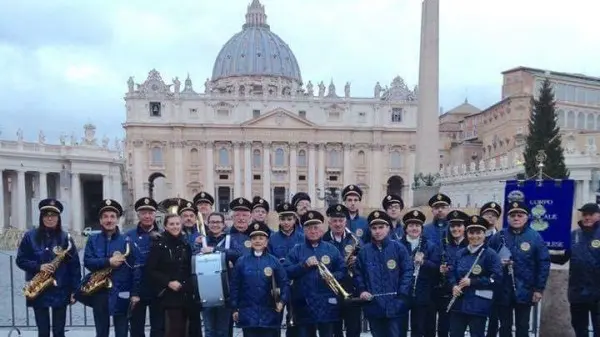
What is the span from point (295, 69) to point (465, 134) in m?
32.2

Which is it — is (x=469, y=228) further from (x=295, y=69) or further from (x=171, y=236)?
(x=295, y=69)

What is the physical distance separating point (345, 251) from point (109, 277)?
9.69ft

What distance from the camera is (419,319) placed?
7621mm

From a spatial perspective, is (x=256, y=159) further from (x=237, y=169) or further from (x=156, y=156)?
(x=156, y=156)

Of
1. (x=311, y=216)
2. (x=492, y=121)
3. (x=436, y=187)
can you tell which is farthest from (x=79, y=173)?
(x=311, y=216)

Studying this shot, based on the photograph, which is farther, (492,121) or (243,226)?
(492,121)

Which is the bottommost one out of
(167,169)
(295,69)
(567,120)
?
(167,169)

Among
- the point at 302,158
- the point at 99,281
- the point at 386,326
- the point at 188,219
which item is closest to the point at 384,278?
the point at 386,326

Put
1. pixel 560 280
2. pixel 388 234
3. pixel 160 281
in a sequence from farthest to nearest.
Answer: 1. pixel 560 280
2. pixel 388 234
3. pixel 160 281

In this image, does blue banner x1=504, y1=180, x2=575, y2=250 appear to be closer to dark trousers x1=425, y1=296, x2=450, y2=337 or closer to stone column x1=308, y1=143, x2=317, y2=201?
dark trousers x1=425, y1=296, x2=450, y2=337

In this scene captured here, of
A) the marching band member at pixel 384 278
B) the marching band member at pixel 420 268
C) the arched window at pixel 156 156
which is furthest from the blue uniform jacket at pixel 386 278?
the arched window at pixel 156 156

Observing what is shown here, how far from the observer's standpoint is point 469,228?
6965 millimetres

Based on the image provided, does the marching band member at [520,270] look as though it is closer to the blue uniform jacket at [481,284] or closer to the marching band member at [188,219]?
the blue uniform jacket at [481,284]

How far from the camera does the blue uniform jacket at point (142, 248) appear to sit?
7.09m
